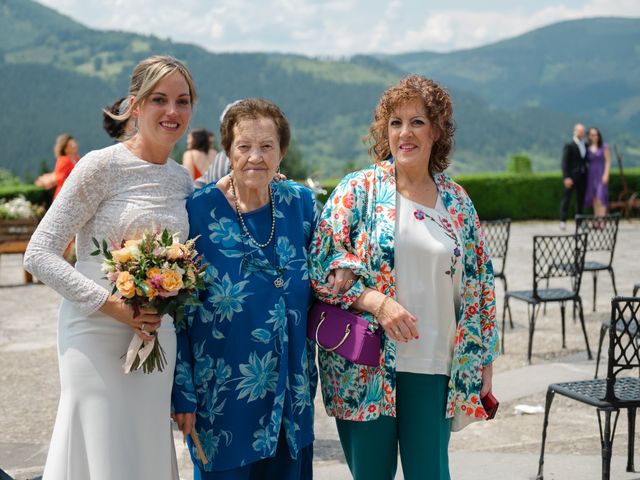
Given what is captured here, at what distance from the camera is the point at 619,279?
35.3ft

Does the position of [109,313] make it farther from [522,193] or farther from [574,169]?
[522,193]

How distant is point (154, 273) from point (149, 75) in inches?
29.7

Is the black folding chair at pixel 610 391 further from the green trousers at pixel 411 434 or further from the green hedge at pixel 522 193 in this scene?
the green hedge at pixel 522 193

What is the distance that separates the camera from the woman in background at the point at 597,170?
17.4 metres

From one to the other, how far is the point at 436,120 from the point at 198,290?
3.58 feet

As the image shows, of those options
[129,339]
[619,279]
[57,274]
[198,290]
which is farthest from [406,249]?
[619,279]

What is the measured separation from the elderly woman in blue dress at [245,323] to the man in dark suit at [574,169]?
15.1 metres

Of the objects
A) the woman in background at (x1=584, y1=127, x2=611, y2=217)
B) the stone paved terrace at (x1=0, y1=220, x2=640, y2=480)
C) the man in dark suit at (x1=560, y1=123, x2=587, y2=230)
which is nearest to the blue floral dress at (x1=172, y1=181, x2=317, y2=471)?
the stone paved terrace at (x1=0, y1=220, x2=640, y2=480)

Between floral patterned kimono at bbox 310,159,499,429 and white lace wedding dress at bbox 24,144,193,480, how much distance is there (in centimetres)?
61

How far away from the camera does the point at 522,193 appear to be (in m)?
21.2

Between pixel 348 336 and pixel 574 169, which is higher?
pixel 574 169

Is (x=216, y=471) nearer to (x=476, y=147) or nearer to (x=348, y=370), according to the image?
(x=348, y=370)

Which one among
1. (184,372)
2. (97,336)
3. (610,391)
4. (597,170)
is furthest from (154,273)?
(597,170)

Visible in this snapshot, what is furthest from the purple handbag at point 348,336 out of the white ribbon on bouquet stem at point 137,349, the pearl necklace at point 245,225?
the white ribbon on bouquet stem at point 137,349
